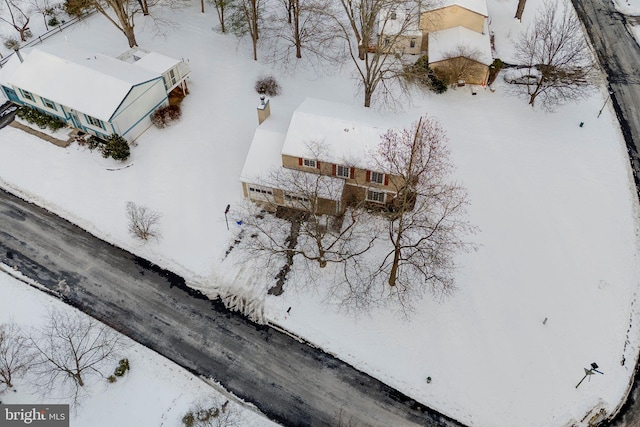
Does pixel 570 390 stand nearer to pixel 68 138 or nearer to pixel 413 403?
pixel 413 403

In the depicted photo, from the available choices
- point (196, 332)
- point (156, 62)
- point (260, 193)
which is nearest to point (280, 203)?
point (260, 193)

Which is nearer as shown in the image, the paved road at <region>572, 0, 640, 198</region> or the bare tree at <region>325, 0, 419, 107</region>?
the bare tree at <region>325, 0, 419, 107</region>

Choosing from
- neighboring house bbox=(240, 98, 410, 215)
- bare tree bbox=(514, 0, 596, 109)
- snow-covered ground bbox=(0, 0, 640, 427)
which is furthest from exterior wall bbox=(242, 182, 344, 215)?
bare tree bbox=(514, 0, 596, 109)

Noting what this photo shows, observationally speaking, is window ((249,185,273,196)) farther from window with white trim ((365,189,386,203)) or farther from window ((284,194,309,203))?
window with white trim ((365,189,386,203))

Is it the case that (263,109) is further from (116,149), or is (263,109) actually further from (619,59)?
(619,59)
